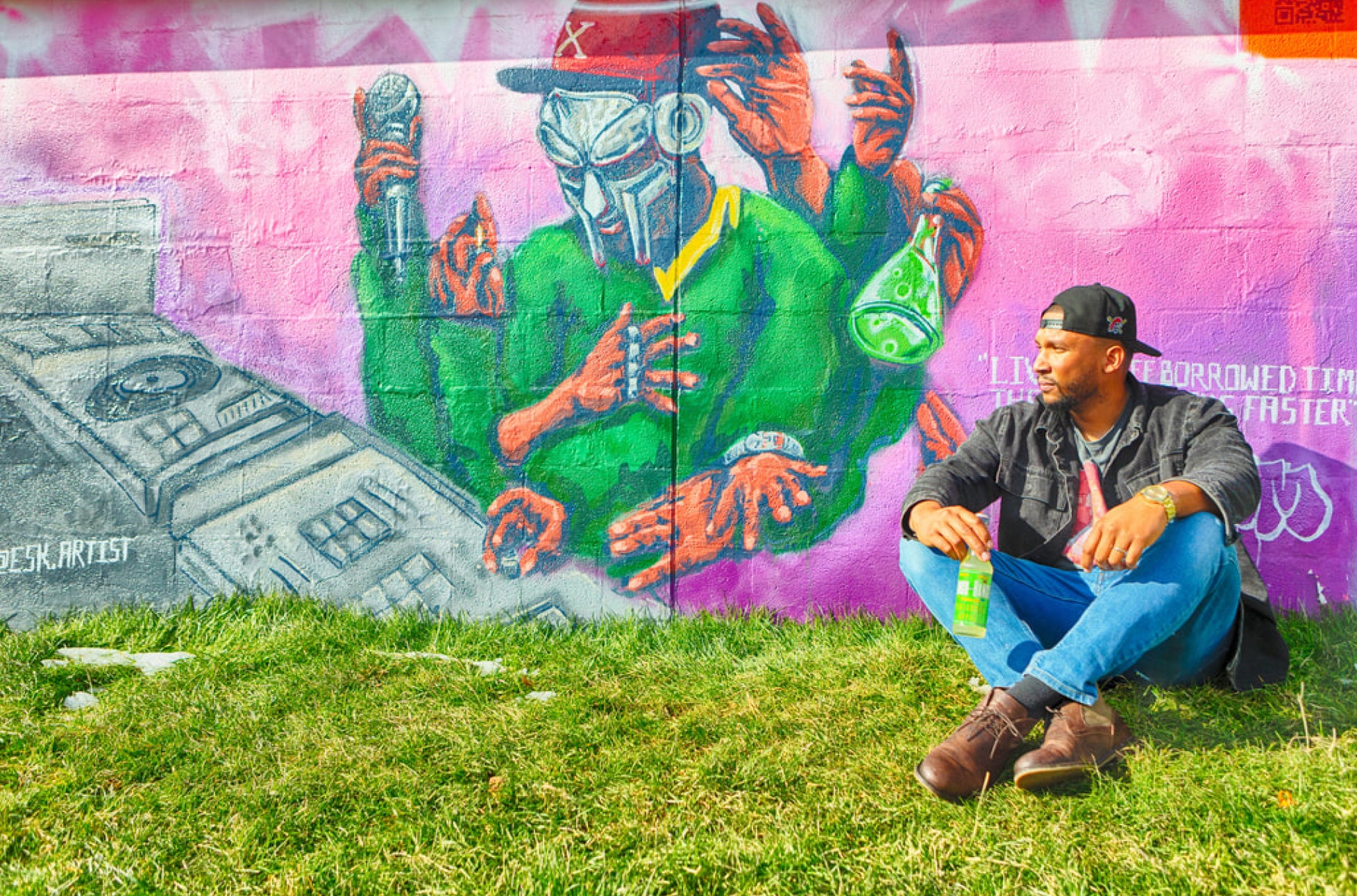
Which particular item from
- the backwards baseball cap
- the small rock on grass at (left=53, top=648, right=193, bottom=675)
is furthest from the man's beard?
the small rock on grass at (left=53, top=648, right=193, bottom=675)

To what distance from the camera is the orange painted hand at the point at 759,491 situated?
3.98 metres

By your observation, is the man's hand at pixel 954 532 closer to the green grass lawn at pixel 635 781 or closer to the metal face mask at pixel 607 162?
the green grass lawn at pixel 635 781

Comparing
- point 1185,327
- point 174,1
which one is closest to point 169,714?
point 174,1

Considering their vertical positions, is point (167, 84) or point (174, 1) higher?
point (174, 1)

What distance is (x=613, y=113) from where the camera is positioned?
4.04 m

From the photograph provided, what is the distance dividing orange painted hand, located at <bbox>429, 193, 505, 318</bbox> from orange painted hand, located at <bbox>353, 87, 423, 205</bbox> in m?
0.30

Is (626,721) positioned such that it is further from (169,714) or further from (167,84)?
(167,84)

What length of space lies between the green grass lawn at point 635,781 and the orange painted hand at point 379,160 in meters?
1.94

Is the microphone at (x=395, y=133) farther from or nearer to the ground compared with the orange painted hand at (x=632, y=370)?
farther from the ground

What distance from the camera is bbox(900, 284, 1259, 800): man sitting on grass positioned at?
7.97 ft

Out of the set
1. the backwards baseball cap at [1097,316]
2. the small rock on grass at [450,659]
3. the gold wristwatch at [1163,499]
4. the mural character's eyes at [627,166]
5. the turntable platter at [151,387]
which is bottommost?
the small rock on grass at [450,659]

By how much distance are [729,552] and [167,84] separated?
3.17 m

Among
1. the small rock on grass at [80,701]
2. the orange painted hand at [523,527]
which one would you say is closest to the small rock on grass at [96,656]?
the small rock on grass at [80,701]

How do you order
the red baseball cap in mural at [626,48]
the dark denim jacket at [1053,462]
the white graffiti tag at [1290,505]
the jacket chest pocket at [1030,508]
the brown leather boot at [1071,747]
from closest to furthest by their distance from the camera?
the brown leather boot at [1071,747]
the dark denim jacket at [1053,462]
the jacket chest pocket at [1030,508]
the white graffiti tag at [1290,505]
the red baseball cap in mural at [626,48]
